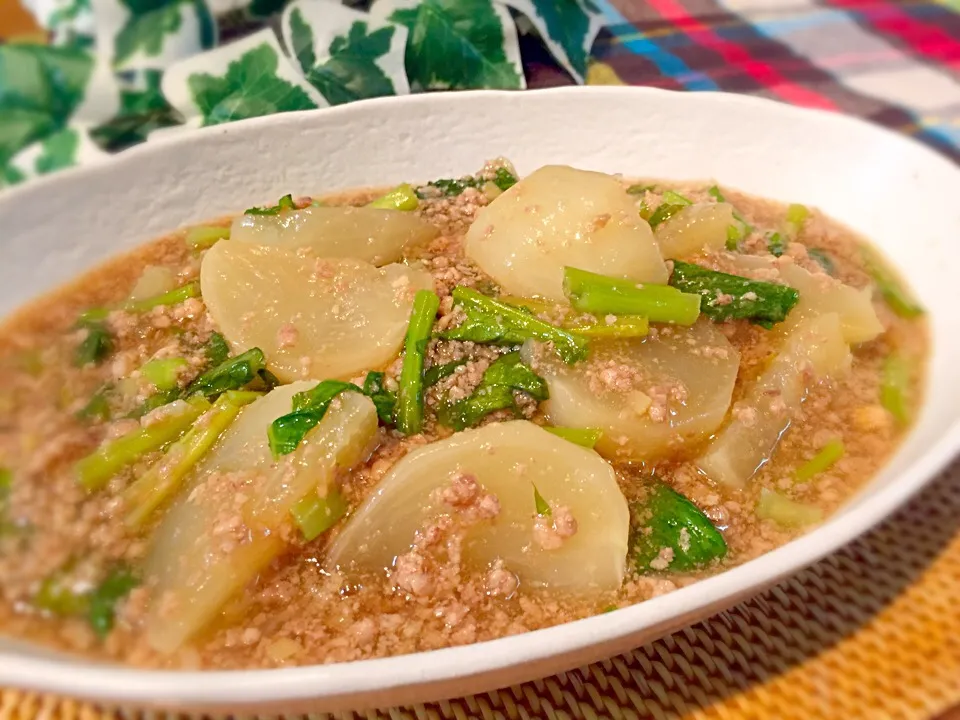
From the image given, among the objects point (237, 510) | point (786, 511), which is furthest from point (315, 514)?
point (786, 511)

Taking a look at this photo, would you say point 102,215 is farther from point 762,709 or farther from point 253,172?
point 762,709

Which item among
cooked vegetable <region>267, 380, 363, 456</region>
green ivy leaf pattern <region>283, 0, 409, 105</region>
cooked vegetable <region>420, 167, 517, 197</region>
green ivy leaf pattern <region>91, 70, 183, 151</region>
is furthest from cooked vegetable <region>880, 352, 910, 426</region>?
green ivy leaf pattern <region>91, 70, 183, 151</region>

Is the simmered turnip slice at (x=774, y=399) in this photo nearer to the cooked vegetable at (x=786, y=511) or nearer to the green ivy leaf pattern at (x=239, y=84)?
the cooked vegetable at (x=786, y=511)

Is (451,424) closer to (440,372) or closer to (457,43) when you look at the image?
(440,372)

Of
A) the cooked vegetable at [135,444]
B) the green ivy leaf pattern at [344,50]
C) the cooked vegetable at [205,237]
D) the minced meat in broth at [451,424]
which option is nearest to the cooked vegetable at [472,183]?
the minced meat in broth at [451,424]

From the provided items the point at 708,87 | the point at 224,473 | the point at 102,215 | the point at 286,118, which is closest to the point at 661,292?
the point at 224,473

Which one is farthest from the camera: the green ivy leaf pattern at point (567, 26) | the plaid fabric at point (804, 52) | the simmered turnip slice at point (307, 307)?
the plaid fabric at point (804, 52)
